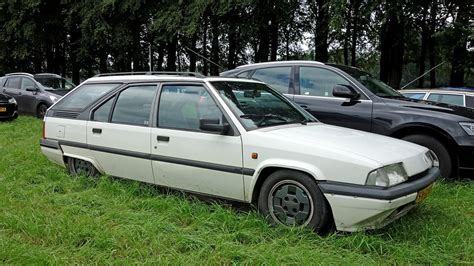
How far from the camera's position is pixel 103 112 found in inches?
196

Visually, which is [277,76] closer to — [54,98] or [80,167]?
[80,167]

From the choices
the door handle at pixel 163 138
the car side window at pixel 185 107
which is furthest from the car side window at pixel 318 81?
the door handle at pixel 163 138

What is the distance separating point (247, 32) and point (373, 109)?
39.7ft

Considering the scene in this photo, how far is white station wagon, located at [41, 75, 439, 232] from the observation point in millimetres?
3332

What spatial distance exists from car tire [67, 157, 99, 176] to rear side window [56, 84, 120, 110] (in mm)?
682

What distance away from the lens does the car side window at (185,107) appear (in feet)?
13.6

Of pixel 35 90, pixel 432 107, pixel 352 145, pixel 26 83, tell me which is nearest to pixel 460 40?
pixel 432 107

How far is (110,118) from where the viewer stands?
4875 mm

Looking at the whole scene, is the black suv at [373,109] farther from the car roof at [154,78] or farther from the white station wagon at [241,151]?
the car roof at [154,78]

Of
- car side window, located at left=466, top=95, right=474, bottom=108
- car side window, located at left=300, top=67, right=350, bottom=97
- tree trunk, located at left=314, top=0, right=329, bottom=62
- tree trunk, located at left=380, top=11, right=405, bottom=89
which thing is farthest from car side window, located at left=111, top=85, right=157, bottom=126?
tree trunk, located at left=380, top=11, right=405, bottom=89

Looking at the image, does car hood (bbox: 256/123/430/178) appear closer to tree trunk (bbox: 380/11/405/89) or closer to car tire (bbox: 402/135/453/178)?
car tire (bbox: 402/135/453/178)

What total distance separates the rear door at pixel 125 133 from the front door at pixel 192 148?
153 mm

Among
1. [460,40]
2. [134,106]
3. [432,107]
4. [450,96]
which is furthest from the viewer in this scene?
[460,40]

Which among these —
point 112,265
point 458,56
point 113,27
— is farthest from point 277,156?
point 113,27
